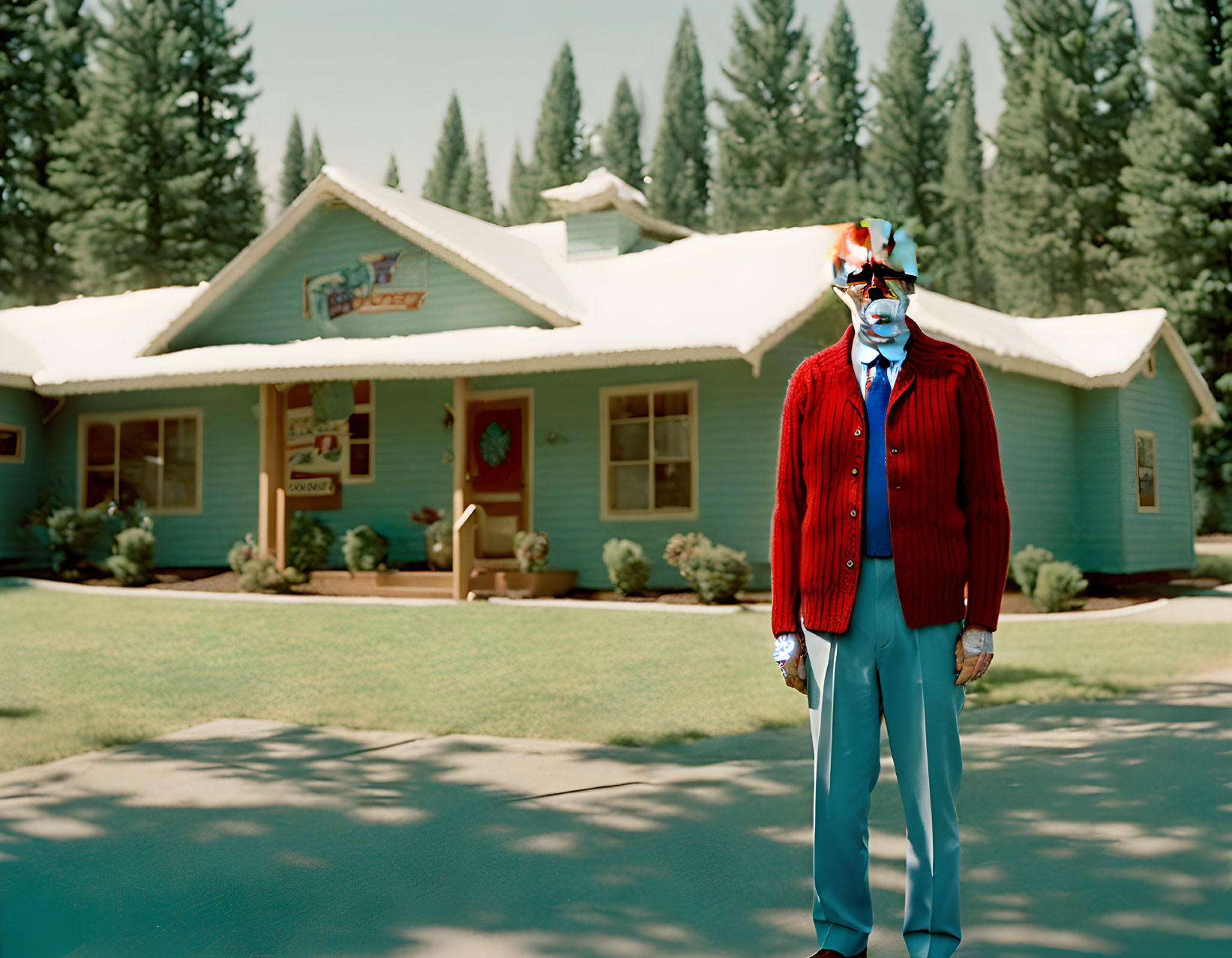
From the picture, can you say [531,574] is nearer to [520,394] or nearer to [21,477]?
[520,394]

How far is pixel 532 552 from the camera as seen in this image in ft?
48.9

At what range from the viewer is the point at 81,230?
37500mm

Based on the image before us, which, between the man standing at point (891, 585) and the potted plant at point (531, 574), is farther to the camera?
the potted plant at point (531, 574)

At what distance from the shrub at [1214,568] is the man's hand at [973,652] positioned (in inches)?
697

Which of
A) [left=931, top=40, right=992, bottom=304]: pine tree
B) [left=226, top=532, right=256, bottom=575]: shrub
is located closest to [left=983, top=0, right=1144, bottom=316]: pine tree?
[left=931, top=40, right=992, bottom=304]: pine tree

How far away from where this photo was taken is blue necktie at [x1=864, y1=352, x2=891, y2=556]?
3344mm

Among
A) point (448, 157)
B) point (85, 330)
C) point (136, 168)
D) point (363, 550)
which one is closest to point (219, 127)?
point (136, 168)

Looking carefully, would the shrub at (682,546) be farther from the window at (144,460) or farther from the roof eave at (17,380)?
the roof eave at (17,380)

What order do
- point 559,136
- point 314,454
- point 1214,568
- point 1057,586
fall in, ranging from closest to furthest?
1. point 1057,586
2. point 314,454
3. point 1214,568
4. point 559,136

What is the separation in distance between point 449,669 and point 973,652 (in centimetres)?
688

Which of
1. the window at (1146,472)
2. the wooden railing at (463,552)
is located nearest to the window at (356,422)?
the wooden railing at (463,552)

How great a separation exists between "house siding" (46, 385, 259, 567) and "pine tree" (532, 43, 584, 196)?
42549mm

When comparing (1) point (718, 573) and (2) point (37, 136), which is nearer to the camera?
(1) point (718, 573)

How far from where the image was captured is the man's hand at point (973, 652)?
3.23 meters
